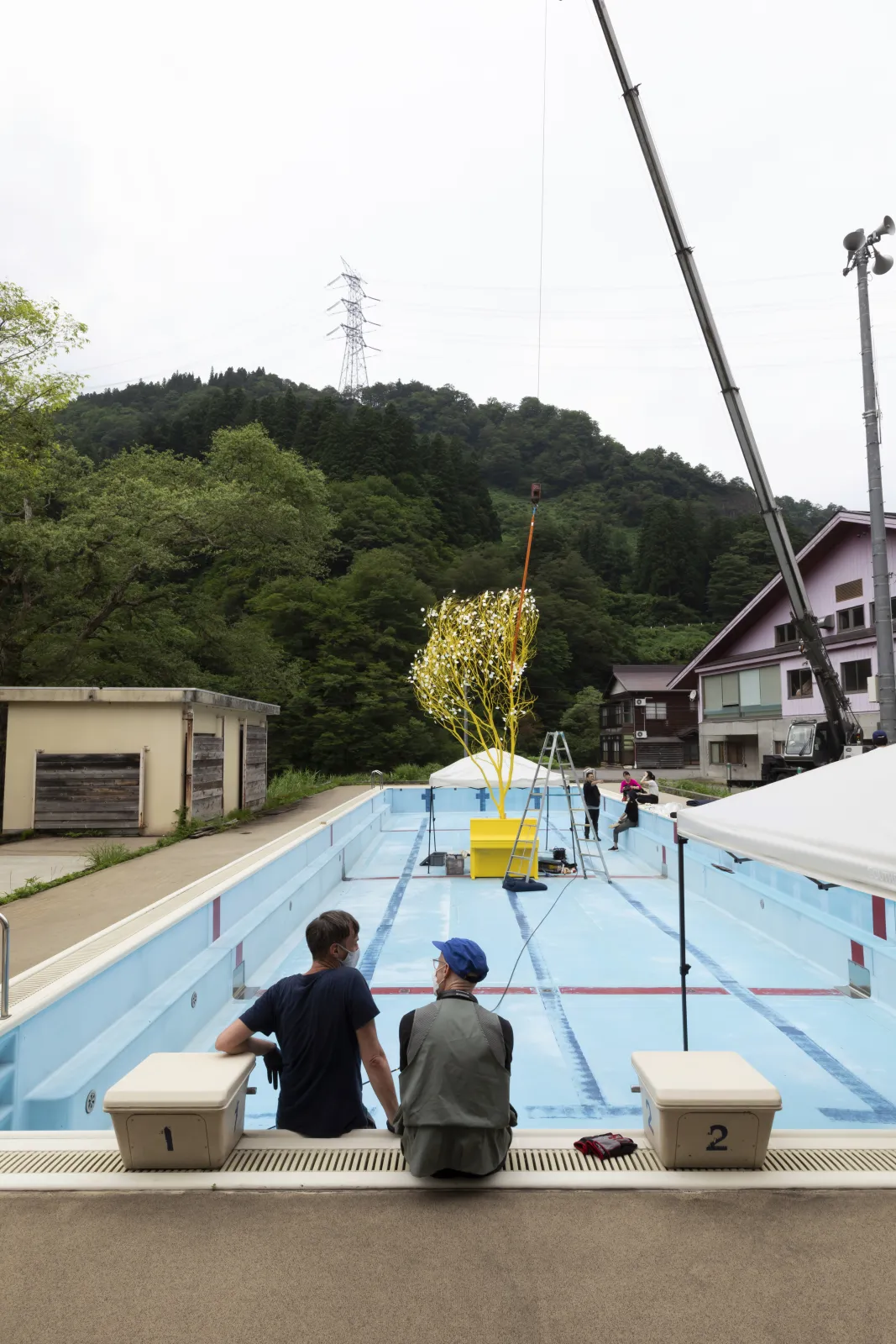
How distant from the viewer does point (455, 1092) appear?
3.47m

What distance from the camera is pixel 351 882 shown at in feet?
53.2

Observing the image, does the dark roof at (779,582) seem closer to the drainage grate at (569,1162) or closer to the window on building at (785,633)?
the window on building at (785,633)

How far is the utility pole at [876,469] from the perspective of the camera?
11.7 m

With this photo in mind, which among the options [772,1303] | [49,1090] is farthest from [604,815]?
[772,1303]

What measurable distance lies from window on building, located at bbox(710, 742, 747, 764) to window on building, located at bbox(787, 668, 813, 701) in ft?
16.8

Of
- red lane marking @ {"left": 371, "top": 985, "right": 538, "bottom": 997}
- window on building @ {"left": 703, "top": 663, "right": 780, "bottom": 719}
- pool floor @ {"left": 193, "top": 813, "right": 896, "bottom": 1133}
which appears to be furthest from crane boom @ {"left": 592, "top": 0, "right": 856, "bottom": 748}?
window on building @ {"left": 703, "top": 663, "right": 780, "bottom": 719}

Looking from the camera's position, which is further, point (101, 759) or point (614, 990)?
point (101, 759)

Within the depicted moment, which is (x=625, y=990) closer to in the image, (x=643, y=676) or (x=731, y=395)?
(x=731, y=395)

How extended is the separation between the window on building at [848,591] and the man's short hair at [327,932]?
1211 inches

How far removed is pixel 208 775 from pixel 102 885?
24.5ft

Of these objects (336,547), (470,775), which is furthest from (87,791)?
(336,547)

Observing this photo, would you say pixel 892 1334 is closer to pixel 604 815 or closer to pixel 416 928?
pixel 416 928

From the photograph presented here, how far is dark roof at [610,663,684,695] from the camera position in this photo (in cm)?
5721

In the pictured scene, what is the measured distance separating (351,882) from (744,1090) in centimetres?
1324
